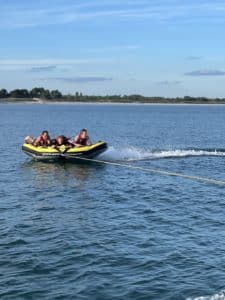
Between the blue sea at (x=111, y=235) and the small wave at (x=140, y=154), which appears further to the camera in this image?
the small wave at (x=140, y=154)

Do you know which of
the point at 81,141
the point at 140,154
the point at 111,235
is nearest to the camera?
the point at 111,235

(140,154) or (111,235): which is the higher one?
(140,154)

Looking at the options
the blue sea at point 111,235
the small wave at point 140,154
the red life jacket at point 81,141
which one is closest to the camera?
the blue sea at point 111,235

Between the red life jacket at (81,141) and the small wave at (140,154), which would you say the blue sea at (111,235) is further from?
the small wave at (140,154)

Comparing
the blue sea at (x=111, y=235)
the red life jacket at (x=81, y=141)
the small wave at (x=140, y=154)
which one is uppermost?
the red life jacket at (x=81, y=141)

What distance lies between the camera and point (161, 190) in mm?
23828

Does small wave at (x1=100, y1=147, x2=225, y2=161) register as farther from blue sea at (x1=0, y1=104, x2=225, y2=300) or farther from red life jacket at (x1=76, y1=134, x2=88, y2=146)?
blue sea at (x1=0, y1=104, x2=225, y2=300)

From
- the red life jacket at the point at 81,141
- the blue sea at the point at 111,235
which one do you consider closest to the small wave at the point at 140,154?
the red life jacket at the point at 81,141

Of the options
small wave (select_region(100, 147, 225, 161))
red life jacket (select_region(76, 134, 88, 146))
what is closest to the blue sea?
red life jacket (select_region(76, 134, 88, 146))

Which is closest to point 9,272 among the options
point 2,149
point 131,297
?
point 131,297

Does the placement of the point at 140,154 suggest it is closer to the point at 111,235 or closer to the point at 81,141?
the point at 81,141

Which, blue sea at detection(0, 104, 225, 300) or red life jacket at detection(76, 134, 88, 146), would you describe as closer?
blue sea at detection(0, 104, 225, 300)

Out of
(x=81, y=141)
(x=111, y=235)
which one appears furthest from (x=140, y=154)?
(x=111, y=235)

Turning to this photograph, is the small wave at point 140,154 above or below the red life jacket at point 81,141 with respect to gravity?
below
